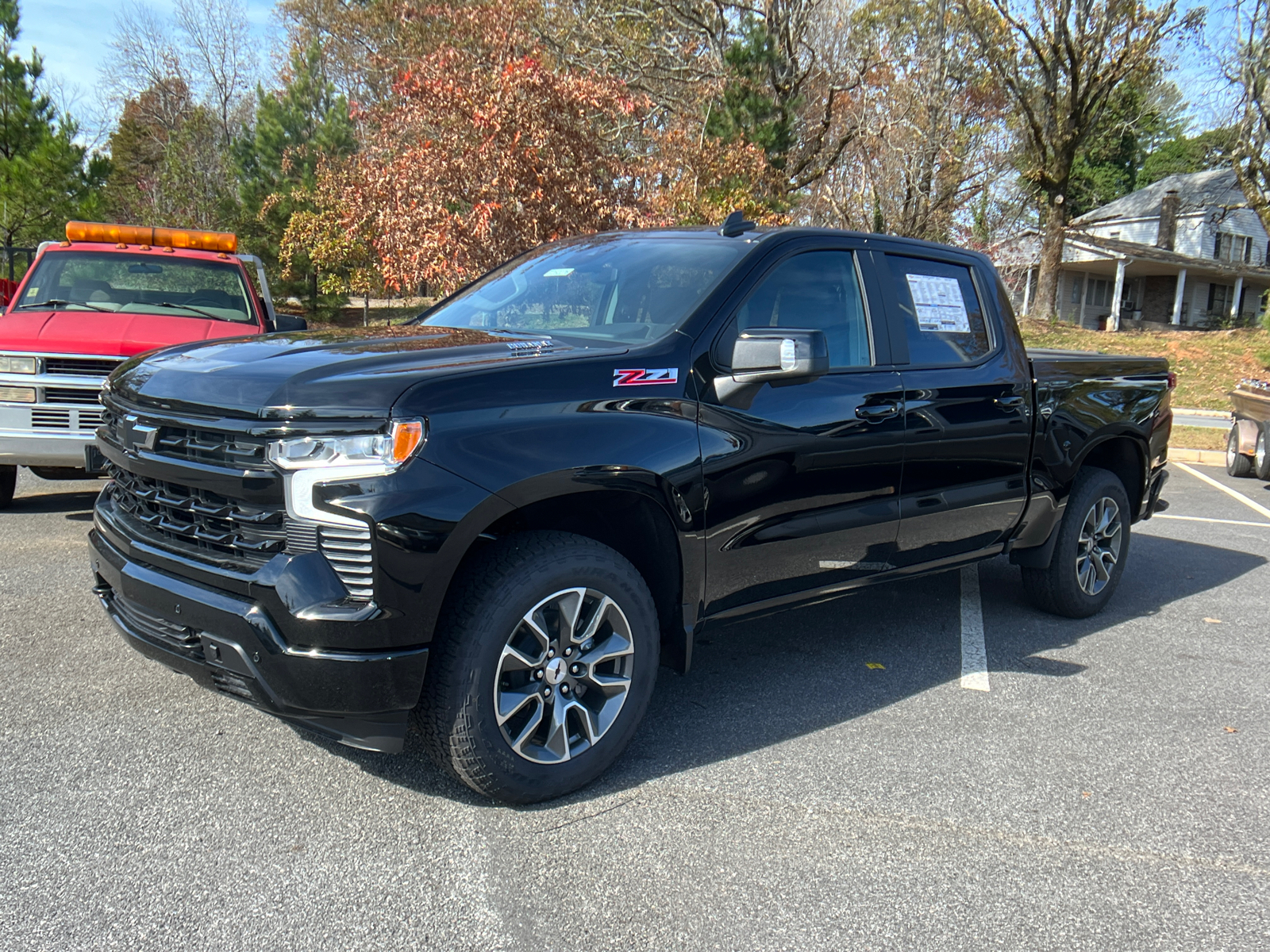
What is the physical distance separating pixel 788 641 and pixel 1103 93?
92.3ft

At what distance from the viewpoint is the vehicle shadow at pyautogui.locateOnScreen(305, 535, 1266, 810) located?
11.9 feet

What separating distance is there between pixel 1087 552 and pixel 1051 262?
2960cm

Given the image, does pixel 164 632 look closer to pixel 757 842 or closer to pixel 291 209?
pixel 757 842

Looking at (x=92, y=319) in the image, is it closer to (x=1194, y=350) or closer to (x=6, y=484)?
(x=6, y=484)

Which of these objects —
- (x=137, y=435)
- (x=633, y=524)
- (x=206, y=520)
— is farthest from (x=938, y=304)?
(x=137, y=435)

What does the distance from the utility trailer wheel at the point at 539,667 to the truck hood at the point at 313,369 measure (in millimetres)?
600

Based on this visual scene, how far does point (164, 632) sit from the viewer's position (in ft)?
10.2

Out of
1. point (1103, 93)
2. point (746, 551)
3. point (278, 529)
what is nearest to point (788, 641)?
point (746, 551)

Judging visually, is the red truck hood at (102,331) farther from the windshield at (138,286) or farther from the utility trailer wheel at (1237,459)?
the utility trailer wheel at (1237,459)

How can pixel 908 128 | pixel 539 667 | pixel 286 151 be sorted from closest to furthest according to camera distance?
pixel 539 667 < pixel 908 128 < pixel 286 151

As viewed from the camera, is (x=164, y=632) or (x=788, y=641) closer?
(x=164, y=632)

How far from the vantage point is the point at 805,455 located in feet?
12.6

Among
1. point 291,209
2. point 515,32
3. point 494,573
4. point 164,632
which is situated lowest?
point 164,632

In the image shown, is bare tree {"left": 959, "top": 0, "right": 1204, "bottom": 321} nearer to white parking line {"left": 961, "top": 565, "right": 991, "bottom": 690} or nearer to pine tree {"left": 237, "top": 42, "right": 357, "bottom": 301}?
pine tree {"left": 237, "top": 42, "right": 357, "bottom": 301}
